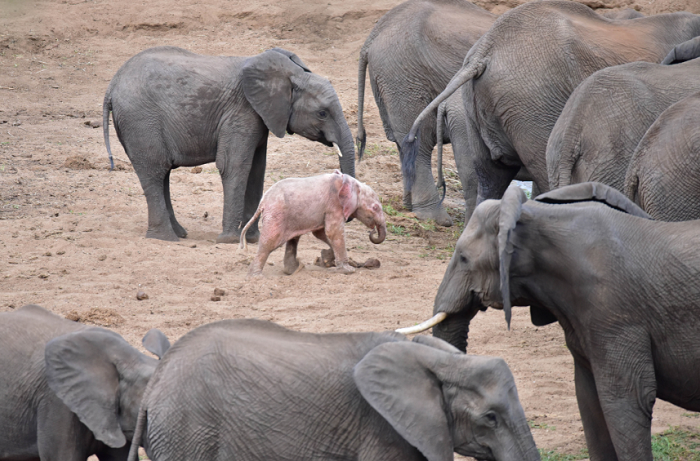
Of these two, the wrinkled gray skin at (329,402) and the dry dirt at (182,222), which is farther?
the dry dirt at (182,222)

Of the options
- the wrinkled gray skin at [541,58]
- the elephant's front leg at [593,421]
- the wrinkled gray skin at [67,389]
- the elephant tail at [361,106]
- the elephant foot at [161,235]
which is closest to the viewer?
the wrinkled gray skin at [67,389]

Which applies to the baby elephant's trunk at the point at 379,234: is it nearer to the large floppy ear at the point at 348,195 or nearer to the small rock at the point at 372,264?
the small rock at the point at 372,264

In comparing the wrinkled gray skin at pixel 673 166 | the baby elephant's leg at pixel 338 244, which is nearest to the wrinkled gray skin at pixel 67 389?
the wrinkled gray skin at pixel 673 166

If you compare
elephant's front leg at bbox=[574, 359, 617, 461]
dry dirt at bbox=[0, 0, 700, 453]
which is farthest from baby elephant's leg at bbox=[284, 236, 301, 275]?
elephant's front leg at bbox=[574, 359, 617, 461]

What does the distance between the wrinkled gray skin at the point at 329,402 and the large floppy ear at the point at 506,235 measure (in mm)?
367

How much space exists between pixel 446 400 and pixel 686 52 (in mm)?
3499

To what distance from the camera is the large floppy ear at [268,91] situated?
7945mm

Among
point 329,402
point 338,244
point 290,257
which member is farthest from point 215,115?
point 329,402

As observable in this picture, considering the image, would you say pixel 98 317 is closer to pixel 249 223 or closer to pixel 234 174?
pixel 249 223

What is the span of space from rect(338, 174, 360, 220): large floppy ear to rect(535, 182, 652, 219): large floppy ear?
315 cm

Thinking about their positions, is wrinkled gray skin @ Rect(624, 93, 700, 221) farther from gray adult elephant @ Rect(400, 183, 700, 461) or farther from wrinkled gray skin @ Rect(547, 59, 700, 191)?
gray adult elephant @ Rect(400, 183, 700, 461)

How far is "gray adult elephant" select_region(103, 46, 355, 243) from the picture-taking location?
795cm

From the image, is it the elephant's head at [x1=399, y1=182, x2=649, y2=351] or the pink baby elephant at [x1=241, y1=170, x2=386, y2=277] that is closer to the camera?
the elephant's head at [x1=399, y1=182, x2=649, y2=351]

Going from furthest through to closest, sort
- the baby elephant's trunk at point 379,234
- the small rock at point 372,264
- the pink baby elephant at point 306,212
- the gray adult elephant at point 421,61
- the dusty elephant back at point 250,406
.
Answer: the gray adult elephant at point 421,61, the baby elephant's trunk at point 379,234, the small rock at point 372,264, the pink baby elephant at point 306,212, the dusty elephant back at point 250,406
